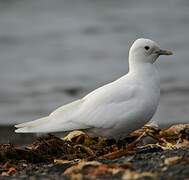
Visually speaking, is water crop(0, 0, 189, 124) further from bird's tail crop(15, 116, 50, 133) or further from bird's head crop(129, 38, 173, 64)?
bird's tail crop(15, 116, 50, 133)

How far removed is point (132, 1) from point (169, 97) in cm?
1047

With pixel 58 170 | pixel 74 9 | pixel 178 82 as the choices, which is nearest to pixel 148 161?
pixel 58 170

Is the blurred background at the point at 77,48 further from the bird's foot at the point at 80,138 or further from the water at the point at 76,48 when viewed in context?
the bird's foot at the point at 80,138

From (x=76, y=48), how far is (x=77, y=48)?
0.02 m

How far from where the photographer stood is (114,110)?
237 inches

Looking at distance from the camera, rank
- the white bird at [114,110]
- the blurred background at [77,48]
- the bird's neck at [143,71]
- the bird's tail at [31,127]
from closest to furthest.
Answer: the white bird at [114,110], the bird's tail at [31,127], the bird's neck at [143,71], the blurred background at [77,48]

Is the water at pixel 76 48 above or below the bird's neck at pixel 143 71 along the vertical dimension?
above

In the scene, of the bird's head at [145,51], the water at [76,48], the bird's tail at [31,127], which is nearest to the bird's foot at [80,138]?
the bird's tail at [31,127]

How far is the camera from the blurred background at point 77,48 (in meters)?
12.0

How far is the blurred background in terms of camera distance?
39.3ft

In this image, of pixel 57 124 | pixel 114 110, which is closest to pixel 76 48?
pixel 57 124

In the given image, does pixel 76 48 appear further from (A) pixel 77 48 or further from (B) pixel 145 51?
(B) pixel 145 51

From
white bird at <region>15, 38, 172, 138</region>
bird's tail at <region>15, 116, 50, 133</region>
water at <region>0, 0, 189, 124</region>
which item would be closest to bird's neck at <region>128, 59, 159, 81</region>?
white bird at <region>15, 38, 172, 138</region>

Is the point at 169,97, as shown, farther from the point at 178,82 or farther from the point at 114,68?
the point at 114,68
